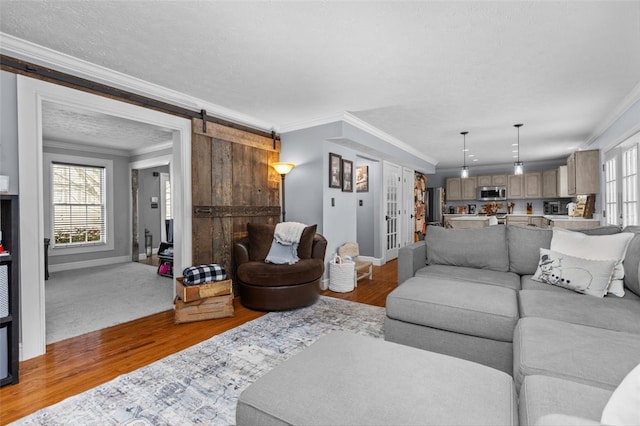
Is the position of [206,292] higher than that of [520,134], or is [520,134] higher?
[520,134]

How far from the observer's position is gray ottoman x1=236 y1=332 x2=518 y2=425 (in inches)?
38.1

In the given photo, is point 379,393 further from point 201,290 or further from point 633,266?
point 201,290

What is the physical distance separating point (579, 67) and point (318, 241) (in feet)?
9.97

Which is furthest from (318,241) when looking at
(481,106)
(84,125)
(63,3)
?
(84,125)

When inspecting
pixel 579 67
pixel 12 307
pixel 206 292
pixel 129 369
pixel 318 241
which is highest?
pixel 579 67

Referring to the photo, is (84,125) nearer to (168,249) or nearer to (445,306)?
(168,249)

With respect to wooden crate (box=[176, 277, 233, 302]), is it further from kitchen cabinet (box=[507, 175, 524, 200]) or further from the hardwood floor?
kitchen cabinet (box=[507, 175, 524, 200])

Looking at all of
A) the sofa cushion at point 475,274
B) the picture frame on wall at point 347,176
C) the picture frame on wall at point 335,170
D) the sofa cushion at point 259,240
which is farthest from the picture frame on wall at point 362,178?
the sofa cushion at point 475,274

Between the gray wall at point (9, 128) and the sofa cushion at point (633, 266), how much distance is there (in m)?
4.47

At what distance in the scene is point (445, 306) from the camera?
208cm

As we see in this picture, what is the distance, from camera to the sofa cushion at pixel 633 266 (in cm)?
211

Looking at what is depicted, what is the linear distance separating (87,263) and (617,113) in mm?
8822

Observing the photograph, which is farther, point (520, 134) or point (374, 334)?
point (520, 134)

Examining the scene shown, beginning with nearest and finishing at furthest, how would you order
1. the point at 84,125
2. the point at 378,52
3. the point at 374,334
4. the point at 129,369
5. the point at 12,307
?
1. the point at 12,307
2. the point at 129,369
3. the point at 378,52
4. the point at 374,334
5. the point at 84,125
